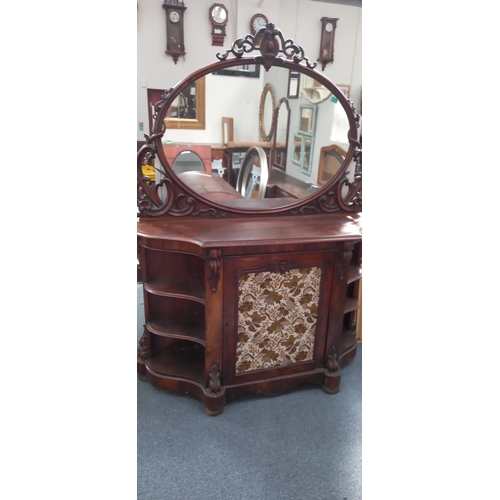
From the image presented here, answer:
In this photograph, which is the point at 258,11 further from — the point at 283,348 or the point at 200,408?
the point at 200,408

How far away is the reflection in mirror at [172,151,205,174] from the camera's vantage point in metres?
1.64

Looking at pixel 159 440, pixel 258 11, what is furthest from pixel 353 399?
pixel 258 11

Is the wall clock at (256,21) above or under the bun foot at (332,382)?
above

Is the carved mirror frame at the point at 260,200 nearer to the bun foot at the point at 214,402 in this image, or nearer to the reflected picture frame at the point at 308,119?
the reflected picture frame at the point at 308,119

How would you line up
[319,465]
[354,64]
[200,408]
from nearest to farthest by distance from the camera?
[319,465]
[200,408]
[354,64]

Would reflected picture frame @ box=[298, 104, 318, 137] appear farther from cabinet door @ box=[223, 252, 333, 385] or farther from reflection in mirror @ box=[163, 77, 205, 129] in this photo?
cabinet door @ box=[223, 252, 333, 385]

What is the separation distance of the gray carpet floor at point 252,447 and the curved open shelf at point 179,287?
21.5 inches

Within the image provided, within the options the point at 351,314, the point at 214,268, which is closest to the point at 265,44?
the point at 214,268

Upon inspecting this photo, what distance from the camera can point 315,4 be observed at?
310 centimetres

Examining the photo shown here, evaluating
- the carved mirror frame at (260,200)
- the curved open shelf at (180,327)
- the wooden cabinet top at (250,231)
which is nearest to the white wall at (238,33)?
the carved mirror frame at (260,200)

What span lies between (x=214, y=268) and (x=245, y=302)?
0.79ft

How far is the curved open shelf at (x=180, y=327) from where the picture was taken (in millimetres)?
1666

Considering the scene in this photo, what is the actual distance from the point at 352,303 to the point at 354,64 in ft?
7.15

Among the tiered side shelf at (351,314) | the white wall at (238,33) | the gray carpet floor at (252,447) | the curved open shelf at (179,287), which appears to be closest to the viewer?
the gray carpet floor at (252,447)
